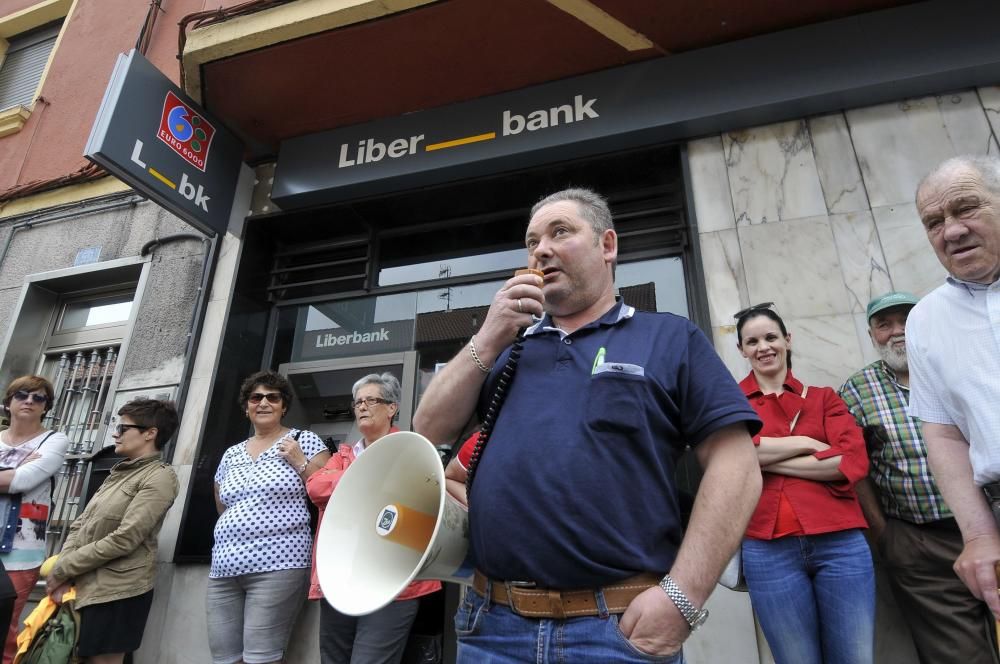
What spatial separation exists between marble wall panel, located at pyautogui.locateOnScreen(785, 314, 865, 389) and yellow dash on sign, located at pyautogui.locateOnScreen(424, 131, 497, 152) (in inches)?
106

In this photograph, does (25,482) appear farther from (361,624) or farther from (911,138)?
(911,138)

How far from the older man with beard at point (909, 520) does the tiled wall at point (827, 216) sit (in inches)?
21.7

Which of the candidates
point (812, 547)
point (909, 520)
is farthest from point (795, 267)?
point (812, 547)

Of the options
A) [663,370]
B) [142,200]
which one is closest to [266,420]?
[663,370]

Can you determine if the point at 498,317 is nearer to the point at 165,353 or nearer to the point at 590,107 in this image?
the point at 590,107

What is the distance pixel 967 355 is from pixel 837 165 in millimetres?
2825

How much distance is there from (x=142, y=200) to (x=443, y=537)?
615 cm

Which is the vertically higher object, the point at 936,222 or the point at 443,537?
the point at 936,222

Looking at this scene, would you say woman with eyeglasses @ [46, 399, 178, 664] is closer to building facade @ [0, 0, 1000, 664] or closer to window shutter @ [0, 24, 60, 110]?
building facade @ [0, 0, 1000, 664]

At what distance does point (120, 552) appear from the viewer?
3.44 m

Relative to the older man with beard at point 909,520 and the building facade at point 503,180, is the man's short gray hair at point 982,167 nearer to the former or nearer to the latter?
the older man with beard at point 909,520

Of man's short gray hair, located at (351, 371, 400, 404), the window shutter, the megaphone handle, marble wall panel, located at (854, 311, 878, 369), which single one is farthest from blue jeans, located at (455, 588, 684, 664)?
the window shutter

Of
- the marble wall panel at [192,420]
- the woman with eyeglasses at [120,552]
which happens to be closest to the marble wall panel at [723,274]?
the woman with eyeglasses at [120,552]

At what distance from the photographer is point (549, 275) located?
175 centimetres
